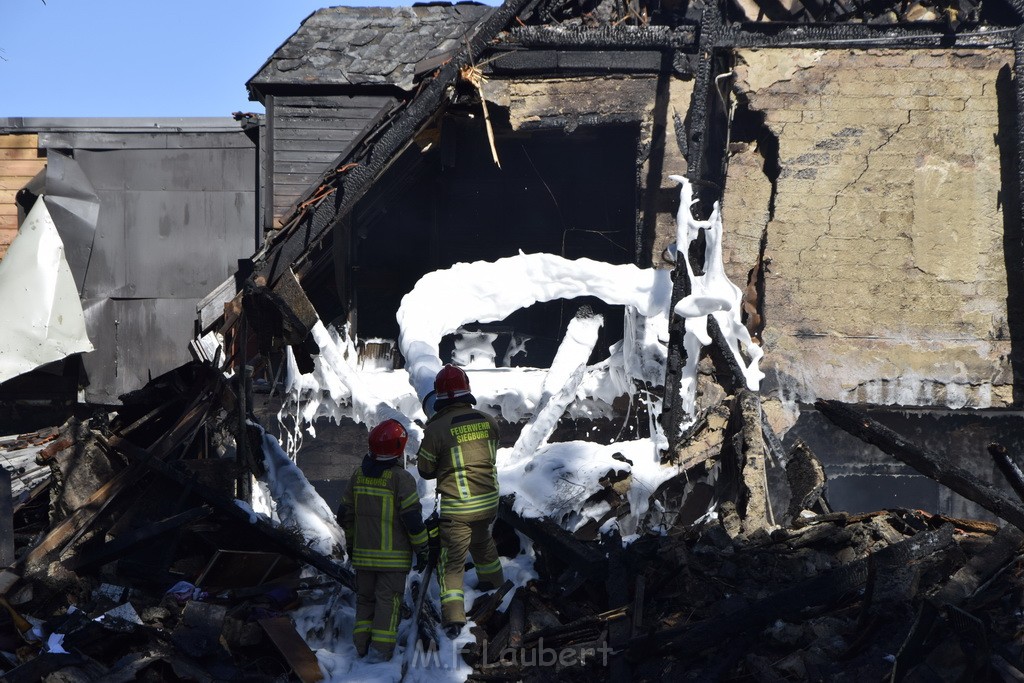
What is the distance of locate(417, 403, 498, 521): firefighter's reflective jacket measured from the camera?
5.59 m

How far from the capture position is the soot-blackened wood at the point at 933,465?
5.41m

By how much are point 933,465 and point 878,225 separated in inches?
153

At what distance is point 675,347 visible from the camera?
8.13m

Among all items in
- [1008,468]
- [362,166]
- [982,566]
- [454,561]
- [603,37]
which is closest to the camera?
[982,566]

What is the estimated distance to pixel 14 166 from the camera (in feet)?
37.3

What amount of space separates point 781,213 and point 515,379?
3119mm

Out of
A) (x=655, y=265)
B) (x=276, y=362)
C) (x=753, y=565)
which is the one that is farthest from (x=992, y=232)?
(x=276, y=362)

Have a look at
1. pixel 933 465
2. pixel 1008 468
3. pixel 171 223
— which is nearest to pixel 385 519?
pixel 933 465

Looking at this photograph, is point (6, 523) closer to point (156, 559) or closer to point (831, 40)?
point (156, 559)

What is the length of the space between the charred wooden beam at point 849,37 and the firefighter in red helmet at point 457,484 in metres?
5.28

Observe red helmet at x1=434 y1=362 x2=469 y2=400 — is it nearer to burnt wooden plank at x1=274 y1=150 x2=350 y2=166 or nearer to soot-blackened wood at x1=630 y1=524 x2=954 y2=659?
soot-blackened wood at x1=630 y1=524 x2=954 y2=659

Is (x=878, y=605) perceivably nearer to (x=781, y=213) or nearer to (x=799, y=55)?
(x=781, y=213)

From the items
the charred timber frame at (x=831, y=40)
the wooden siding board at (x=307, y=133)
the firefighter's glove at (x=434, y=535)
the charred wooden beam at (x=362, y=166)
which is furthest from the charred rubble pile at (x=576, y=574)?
the wooden siding board at (x=307, y=133)

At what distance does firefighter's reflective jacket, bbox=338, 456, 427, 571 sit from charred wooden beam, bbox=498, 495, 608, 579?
0.96 meters
